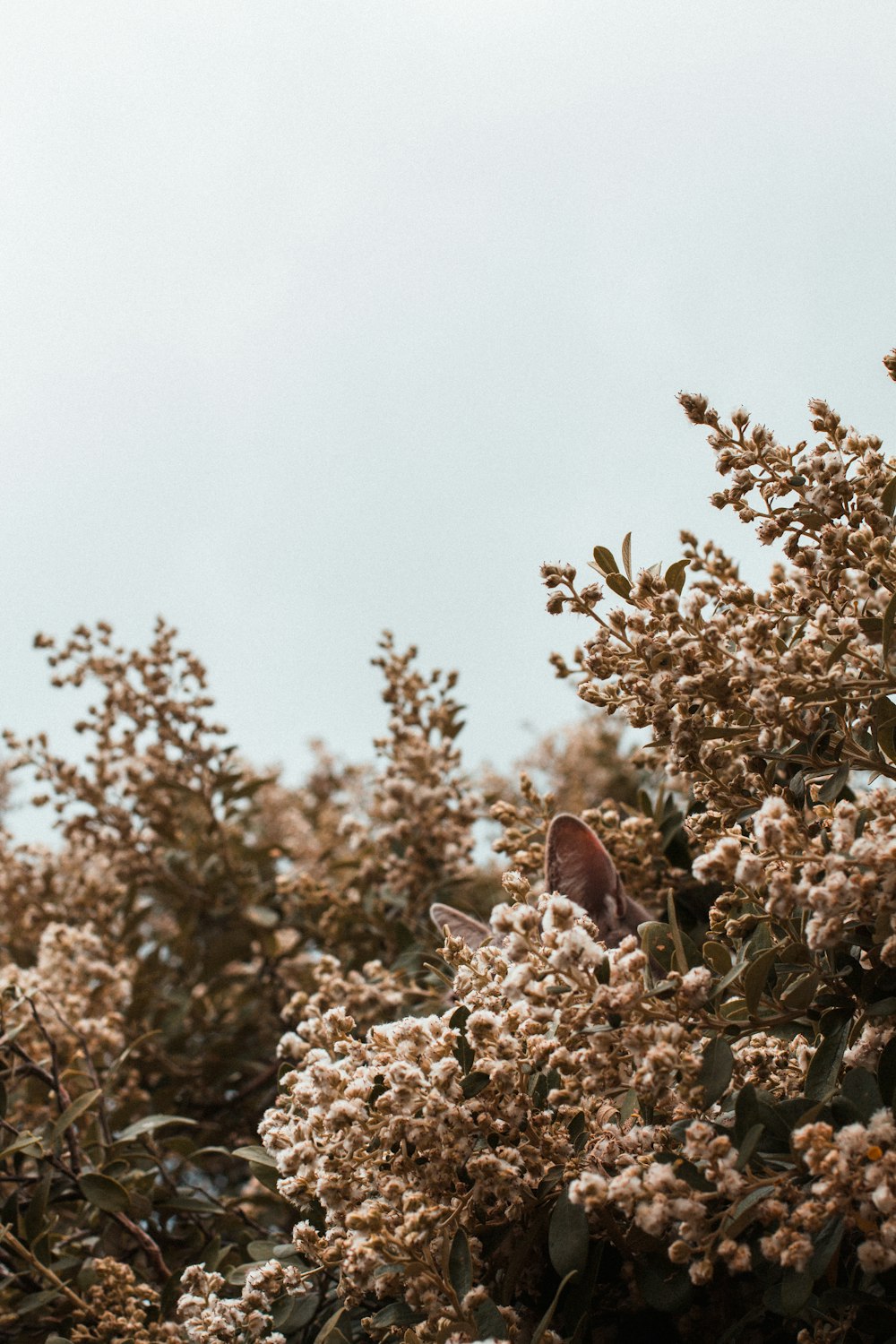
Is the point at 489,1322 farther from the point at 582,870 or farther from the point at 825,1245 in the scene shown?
the point at 582,870

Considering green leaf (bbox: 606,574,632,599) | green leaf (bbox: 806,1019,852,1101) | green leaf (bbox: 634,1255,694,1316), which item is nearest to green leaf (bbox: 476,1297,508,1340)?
green leaf (bbox: 634,1255,694,1316)

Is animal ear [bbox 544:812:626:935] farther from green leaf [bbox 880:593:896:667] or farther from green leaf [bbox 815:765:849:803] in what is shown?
green leaf [bbox 880:593:896:667]

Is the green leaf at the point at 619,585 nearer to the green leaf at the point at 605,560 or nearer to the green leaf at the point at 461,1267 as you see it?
the green leaf at the point at 605,560

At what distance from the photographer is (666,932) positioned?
1.64 meters

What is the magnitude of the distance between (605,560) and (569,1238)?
0.88m

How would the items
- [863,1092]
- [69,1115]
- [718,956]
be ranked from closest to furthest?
[863,1092] → [718,956] → [69,1115]

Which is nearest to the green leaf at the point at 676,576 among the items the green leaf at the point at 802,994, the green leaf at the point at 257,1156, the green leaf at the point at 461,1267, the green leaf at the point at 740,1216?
the green leaf at the point at 802,994

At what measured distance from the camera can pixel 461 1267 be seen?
1.43 metres

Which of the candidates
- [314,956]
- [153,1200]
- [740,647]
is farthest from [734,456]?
[314,956]

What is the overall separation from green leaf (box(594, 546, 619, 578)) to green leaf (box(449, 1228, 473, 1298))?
2.93 ft

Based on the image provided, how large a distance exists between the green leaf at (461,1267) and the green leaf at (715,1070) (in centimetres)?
37

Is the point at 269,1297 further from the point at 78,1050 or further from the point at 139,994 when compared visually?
the point at 139,994

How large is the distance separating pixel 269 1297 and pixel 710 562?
133cm

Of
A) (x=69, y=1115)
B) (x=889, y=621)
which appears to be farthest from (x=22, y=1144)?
(x=889, y=621)
